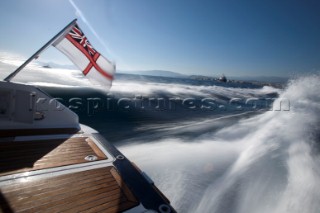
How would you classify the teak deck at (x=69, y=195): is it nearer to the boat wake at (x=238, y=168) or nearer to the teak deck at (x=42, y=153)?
the teak deck at (x=42, y=153)

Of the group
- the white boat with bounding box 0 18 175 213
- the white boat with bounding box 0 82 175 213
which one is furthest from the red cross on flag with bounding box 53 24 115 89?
the white boat with bounding box 0 82 175 213

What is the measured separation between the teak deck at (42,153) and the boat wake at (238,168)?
2596 mm

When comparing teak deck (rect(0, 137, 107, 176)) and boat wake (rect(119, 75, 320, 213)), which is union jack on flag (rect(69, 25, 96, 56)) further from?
boat wake (rect(119, 75, 320, 213))

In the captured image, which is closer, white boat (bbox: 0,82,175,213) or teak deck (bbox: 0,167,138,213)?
teak deck (bbox: 0,167,138,213)

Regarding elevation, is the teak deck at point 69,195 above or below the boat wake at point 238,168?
above

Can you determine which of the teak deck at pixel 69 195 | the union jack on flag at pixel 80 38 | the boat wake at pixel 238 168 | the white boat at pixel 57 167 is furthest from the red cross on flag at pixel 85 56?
the boat wake at pixel 238 168

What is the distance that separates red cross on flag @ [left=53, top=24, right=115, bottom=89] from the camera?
18.1 feet

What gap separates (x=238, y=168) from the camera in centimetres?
638

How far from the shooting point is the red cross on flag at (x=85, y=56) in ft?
18.1

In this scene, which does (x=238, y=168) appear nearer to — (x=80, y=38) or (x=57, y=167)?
(x=57, y=167)

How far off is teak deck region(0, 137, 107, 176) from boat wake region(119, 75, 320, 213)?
102 inches

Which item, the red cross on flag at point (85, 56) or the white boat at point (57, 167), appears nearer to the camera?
the white boat at point (57, 167)

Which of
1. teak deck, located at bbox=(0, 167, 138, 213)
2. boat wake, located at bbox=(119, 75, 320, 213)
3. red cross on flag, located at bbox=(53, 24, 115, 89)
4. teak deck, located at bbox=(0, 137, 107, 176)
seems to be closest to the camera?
teak deck, located at bbox=(0, 167, 138, 213)

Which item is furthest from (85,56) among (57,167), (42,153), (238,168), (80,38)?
(238,168)
